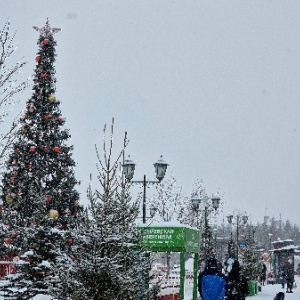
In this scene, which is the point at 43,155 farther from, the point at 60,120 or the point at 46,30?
the point at 46,30

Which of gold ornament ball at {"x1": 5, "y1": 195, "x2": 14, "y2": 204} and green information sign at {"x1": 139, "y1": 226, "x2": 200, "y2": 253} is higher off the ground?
gold ornament ball at {"x1": 5, "y1": 195, "x2": 14, "y2": 204}

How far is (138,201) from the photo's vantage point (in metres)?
8.60

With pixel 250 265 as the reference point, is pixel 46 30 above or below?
above

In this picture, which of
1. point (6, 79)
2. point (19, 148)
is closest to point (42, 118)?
point (19, 148)

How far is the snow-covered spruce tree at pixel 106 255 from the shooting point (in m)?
7.70

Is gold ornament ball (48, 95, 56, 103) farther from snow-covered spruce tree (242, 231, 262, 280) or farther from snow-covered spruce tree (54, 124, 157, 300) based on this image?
snow-covered spruce tree (242, 231, 262, 280)

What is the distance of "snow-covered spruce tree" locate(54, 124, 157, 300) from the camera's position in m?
7.70

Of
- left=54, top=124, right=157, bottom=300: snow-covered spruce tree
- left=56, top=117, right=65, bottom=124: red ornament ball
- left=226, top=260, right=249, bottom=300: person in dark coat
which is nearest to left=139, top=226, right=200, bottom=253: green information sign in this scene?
left=226, top=260, right=249, bottom=300: person in dark coat

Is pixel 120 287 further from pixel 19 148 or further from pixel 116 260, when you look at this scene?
pixel 19 148

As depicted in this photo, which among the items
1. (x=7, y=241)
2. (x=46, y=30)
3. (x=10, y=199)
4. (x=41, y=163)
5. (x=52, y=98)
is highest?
(x=46, y=30)

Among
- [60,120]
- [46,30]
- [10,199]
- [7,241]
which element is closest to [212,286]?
[7,241]

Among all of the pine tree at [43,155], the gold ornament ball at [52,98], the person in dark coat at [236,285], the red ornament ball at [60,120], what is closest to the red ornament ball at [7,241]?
the pine tree at [43,155]

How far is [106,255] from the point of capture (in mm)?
8000

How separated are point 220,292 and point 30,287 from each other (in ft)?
18.8
